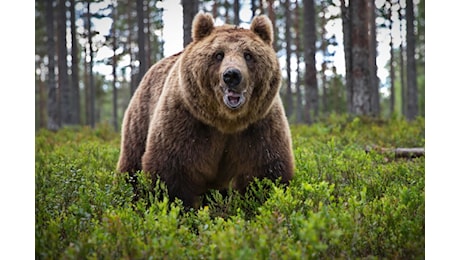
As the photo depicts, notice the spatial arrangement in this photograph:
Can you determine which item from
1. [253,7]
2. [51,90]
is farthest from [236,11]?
[51,90]

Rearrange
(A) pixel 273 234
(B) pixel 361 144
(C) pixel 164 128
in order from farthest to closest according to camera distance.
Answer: (B) pixel 361 144 → (C) pixel 164 128 → (A) pixel 273 234

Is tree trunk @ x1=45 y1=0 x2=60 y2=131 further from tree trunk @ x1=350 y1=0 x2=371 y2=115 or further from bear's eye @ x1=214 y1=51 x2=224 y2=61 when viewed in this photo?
tree trunk @ x1=350 y1=0 x2=371 y2=115

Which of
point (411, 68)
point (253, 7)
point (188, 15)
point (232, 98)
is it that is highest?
point (253, 7)

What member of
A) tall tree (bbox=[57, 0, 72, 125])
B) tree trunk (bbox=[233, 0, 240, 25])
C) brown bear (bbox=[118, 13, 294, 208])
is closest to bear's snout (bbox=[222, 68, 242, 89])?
brown bear (bbox=[118, 13, 294, 208])

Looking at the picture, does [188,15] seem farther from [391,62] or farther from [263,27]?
[391,62]

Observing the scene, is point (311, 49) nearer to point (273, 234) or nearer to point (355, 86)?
point (355, 86)

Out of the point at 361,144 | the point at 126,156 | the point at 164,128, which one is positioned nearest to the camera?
the point at 164,128

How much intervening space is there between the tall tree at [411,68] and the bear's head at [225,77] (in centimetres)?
105

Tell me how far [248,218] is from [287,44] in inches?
91.5

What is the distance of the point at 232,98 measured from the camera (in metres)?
3.64

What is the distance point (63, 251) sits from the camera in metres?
2.86

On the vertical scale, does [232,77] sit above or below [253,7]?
below

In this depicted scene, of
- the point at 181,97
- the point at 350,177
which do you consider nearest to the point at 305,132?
the point at 350,177

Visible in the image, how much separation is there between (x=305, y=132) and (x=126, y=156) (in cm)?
280
